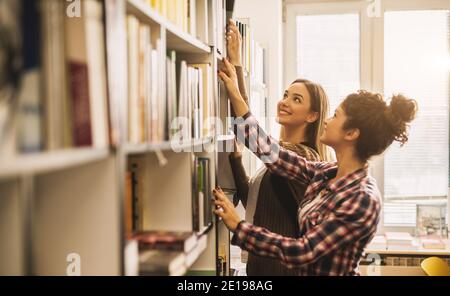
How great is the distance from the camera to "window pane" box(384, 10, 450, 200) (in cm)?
363

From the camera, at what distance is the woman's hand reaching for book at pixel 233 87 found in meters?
1.77

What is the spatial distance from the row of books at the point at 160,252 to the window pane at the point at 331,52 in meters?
2.68

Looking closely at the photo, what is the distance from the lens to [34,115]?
2.11 ft

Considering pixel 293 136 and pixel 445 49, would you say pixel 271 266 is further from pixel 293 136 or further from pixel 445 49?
pixel 445 49

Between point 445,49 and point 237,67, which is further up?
point 445,49

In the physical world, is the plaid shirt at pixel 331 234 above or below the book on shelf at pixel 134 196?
below

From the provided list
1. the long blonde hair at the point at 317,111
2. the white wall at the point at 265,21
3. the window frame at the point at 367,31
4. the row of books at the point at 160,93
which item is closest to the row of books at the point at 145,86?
the row of books at the point at 160,93

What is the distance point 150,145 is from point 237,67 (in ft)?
3.11

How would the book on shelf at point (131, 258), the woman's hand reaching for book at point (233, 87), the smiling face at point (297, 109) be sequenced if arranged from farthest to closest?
the smiling face at point (297, 109)
the woman's hand reaching for book at point (233, 87)
the book on shelf at point (131, 258)

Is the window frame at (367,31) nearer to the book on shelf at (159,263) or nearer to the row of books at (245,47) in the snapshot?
the row of books at (245,47)

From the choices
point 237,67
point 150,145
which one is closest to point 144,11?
point 150,145

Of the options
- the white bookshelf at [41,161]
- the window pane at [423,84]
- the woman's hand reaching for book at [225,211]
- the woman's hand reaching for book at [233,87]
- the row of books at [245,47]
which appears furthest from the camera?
the window pane at [423,84]

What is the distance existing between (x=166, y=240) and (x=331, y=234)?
0.53 meters

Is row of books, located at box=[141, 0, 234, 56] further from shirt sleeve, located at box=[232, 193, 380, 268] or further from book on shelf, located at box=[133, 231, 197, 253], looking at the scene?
shirt sleeve, located at box=[232, 193, 380, 268]
